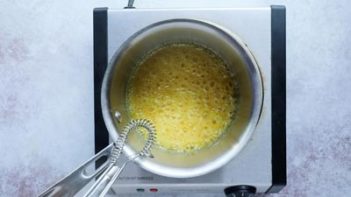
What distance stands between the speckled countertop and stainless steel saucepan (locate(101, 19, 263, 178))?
0.12 meters

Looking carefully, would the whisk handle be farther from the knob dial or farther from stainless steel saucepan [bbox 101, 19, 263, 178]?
the knob dial

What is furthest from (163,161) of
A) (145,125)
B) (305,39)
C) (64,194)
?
(305,39)

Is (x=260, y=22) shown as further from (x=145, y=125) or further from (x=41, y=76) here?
(x=41, y=76)

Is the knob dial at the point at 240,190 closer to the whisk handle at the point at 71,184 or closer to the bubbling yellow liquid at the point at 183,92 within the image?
the bubbling yellow liquid at the point at 183,92

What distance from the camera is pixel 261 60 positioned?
666 millimetres

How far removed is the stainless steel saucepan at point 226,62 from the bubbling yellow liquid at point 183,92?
0.05 ft

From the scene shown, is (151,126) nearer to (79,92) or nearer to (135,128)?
(135,128)

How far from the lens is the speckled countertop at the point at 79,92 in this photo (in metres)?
→ 0.74

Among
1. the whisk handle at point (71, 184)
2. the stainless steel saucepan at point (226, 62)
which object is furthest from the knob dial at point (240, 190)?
the whisk handle at point (71, 184)

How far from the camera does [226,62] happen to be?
0.66m

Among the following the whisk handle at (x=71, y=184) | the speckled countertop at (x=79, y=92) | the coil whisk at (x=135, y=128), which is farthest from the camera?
the speckled countertop at (x=79, y=92)

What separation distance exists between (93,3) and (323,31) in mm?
319

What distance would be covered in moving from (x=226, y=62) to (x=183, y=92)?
0.06 m

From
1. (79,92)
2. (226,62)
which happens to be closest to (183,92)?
(226,62)
